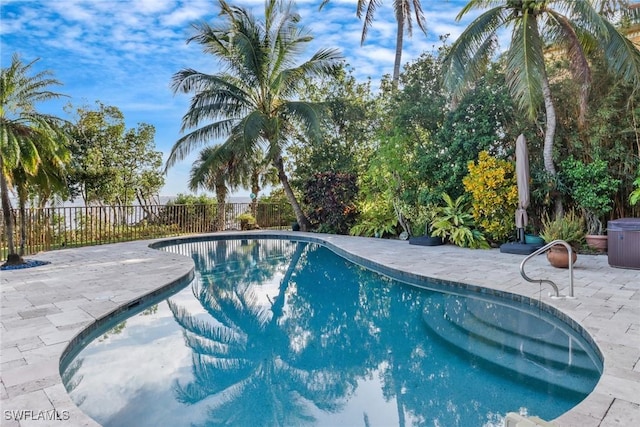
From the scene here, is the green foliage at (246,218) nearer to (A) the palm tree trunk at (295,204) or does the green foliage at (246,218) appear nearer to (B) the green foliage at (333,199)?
(A) the palm tree trunk at (295,204)

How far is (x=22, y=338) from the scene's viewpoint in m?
3.42

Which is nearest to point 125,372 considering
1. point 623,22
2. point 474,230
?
point 474,230

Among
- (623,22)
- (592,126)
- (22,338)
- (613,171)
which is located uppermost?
(623,22)

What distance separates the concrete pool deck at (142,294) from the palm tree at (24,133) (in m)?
1.69

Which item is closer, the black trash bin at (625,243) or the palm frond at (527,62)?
the black trash bin at (625,243)

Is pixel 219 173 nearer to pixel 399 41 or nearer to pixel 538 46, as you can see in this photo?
pixel 399 41

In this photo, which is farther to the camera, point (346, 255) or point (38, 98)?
point (346, 255)

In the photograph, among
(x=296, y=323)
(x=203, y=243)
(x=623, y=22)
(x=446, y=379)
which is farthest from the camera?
(x=203, y=243)

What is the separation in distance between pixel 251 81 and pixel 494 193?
8628 mm

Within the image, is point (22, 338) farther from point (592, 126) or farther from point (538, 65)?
point (592, 126)

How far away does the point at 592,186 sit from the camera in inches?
303

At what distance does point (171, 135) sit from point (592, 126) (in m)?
13.0

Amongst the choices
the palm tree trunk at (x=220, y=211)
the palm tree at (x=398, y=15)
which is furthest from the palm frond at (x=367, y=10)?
the palm tree trunk at (x=220, y=211)

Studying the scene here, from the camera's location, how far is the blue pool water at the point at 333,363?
2689mm
